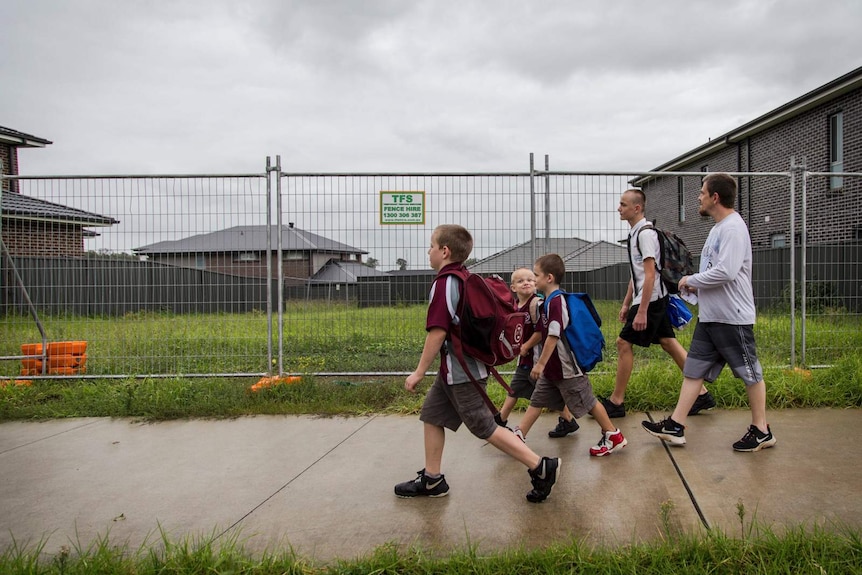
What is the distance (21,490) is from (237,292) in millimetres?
2779

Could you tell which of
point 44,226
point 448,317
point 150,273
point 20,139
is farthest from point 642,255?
point 20,139

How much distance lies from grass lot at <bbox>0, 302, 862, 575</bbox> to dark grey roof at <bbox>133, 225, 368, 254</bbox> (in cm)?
64

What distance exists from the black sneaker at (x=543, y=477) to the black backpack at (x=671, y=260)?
1900 mm

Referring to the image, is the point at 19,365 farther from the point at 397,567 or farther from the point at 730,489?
the point at 730,489

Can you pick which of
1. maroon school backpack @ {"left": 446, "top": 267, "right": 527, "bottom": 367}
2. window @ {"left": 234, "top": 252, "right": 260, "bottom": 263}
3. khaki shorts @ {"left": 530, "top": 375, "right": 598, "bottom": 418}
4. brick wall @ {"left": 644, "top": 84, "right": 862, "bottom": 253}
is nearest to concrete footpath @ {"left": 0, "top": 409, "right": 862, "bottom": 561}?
khaki shorts @ {"left": 530, "top": 375, "right": 598, "bottom": 418}

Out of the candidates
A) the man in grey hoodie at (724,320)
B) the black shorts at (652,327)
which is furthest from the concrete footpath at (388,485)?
the black shorts at (652,327)

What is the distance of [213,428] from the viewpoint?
15.6 feet

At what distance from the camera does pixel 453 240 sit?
10.6 ft

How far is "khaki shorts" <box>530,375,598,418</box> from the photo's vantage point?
12.5ft

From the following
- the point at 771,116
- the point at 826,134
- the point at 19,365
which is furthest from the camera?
the point at 771,116

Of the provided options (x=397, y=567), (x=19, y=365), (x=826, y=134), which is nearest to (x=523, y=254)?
(x=397, y=567)

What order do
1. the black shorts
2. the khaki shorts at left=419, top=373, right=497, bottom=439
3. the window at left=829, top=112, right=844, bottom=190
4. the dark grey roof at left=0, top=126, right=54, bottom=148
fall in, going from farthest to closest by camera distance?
the dark grey roof at left=0, top=126, right=54, bottom=148
the window at left=829, top=112, right=844, bottom=190
the black shorts
the khaki shorts at left=419, top=373, right=497, bottom=439

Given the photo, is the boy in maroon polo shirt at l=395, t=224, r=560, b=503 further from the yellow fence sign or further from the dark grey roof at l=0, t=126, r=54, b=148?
the dark grey roof at l=0, t=126, r=54, b=148

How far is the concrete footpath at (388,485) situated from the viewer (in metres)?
2.78
